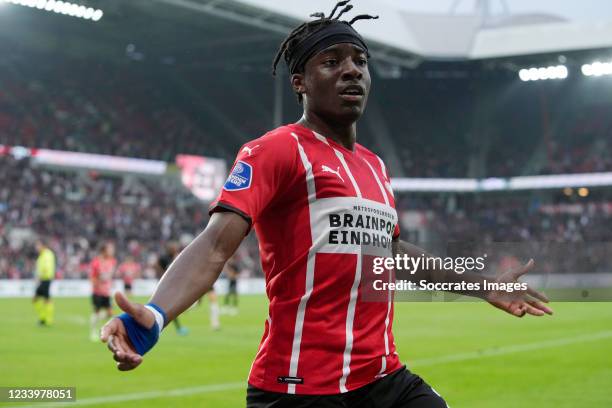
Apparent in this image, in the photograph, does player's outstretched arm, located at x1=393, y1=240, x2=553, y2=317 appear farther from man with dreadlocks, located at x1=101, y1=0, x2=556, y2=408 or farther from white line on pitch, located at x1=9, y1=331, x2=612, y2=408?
white line on pitch, located at x1=9, y1=331, x2=612, y2=408

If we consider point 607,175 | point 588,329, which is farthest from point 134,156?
point 588,329

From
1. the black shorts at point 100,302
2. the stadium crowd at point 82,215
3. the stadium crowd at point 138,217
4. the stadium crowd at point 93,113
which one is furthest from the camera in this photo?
the stadium crowd at point 93,113

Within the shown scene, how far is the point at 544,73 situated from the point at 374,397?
1719 inches

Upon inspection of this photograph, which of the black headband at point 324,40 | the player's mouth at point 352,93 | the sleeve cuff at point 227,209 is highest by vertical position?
the black headband at point 324,40

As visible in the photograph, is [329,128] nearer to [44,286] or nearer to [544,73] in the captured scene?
[44,286]

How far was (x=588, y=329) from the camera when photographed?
1762 cm

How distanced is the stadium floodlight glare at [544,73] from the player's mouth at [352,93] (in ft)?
142

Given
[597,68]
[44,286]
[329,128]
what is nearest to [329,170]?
[329,128]

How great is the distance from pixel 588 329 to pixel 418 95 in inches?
1343

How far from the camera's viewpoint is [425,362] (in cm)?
1233

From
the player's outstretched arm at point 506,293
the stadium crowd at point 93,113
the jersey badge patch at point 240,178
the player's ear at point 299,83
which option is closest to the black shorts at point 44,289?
the player's outstretched arm at point 506,293

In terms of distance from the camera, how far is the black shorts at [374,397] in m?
3.04

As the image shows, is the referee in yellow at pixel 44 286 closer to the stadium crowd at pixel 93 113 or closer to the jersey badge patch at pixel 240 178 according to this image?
the jersey badge patch at pixel 240 178

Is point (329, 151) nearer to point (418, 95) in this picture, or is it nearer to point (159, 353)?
point (159, 353)
